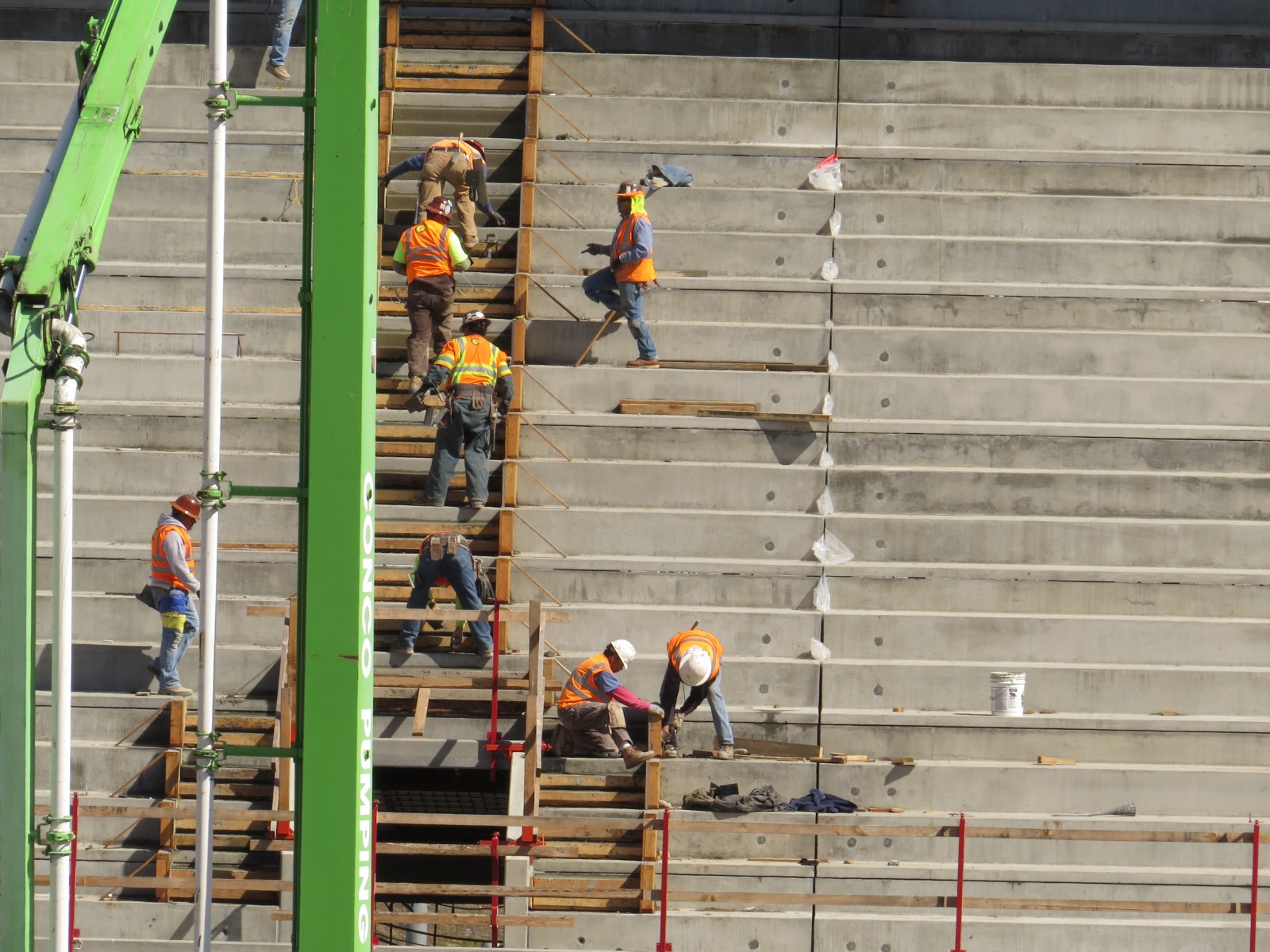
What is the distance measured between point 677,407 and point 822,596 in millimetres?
2228

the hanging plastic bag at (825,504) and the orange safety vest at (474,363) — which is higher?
the orange safety vest at (474,363)

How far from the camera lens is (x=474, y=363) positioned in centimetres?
1586

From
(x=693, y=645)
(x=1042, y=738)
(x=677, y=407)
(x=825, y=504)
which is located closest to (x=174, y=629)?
(x=693, y=645)

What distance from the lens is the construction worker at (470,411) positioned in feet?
51.8

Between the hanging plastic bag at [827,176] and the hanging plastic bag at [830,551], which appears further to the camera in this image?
the hanging plastic bag at [827,176]

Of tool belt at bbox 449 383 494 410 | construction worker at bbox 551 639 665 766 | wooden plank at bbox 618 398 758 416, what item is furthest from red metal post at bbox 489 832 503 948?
wooden plank at bbox 618 398 758 416

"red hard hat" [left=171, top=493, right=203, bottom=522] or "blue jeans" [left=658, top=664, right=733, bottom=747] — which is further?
"blue jeans" [left=658, top=664, right=733, bottom=747]

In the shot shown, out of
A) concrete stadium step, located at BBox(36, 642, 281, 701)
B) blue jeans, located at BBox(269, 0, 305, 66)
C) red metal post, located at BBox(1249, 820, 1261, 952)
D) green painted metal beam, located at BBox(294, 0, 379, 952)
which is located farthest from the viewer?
blue jeans, located at BBox(269, 0, 305, 66)

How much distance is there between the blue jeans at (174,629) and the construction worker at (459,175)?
5.09m

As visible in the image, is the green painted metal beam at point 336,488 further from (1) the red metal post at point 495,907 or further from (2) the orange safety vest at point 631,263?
(2) the orange safety vest at point 631,263

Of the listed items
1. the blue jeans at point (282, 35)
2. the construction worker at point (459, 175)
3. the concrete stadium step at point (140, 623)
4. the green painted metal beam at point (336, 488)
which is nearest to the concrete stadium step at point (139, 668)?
the concrete stadium step at point (140, 623)

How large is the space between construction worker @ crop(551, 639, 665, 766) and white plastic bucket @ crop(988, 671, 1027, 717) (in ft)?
8.96

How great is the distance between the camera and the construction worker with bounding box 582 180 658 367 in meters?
17.1

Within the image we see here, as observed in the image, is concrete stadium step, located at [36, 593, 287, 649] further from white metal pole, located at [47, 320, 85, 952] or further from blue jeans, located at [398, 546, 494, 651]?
white metal pole, located at [47, 320, 85, 952]
